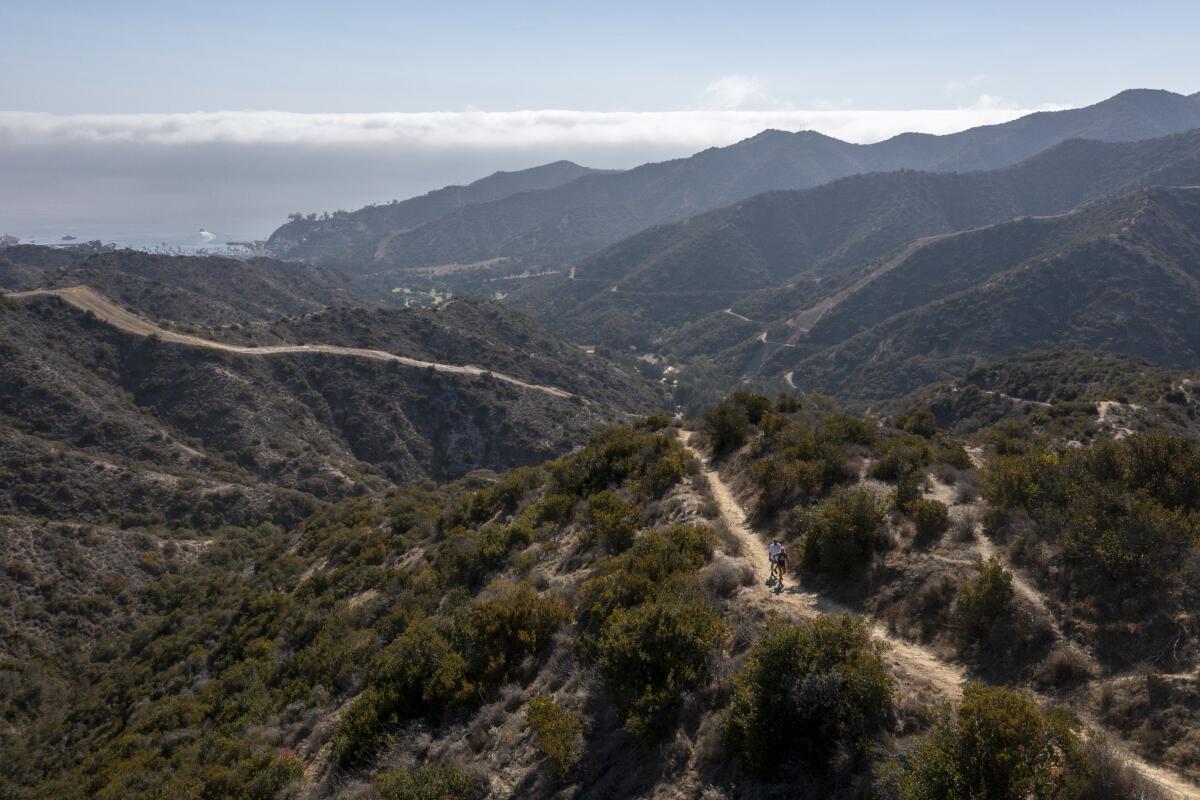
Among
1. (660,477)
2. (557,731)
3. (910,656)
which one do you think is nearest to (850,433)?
(660,477)

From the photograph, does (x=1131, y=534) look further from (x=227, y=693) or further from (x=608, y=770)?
(x=227, y=693)

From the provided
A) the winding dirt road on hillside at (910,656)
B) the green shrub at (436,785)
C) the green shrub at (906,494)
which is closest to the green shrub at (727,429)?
the winding dirt road on hillside at (910,656)

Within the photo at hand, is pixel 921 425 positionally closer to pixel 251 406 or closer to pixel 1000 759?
pixel 1000 759

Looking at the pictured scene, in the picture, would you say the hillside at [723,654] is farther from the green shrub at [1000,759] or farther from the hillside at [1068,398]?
the hillside at [1068,398]

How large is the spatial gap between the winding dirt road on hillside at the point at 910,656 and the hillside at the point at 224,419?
39359mm

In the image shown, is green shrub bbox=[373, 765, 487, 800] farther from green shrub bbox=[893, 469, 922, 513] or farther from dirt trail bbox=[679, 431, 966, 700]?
green shrub bbox=[893, 469, 922, 513]

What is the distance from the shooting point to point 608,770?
7.74 m

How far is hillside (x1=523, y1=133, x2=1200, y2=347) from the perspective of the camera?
427 ft

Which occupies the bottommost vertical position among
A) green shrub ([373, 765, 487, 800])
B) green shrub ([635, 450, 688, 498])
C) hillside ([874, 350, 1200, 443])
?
hillside ([874, 350, 1200, 443])

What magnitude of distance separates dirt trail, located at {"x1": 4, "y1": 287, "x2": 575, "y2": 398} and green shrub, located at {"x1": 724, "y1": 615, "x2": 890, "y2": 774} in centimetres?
6046

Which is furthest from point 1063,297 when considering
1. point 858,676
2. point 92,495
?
point 92,495

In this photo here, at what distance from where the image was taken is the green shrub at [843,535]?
1070 cm

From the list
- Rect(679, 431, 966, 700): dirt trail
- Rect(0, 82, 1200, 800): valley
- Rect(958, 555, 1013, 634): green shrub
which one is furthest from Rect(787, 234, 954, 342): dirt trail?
Rect(958, 555, 1013, 634): green shrub

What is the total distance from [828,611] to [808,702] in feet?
11.4
